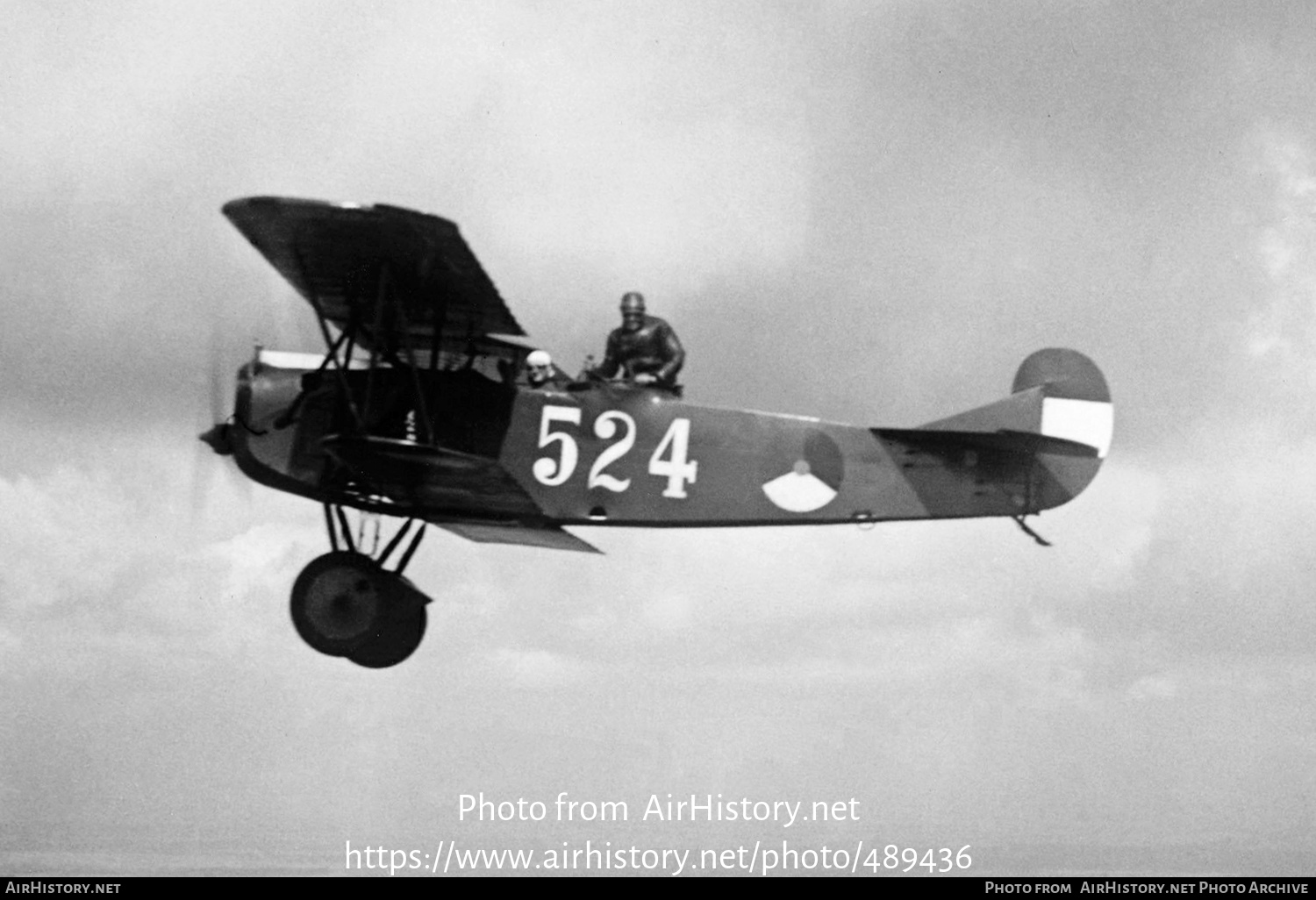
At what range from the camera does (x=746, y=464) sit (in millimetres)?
13688

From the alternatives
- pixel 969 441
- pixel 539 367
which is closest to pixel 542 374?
pixel 539 367

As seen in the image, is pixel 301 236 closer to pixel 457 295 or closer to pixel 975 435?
pixel 457 295

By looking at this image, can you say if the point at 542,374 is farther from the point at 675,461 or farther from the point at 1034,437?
the point at 1034,437

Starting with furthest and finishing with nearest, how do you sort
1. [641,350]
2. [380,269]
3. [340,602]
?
[641,350]
[340,602]
[380,269]

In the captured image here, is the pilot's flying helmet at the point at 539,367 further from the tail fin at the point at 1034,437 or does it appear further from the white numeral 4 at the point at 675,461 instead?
the tail fin at the point at 1034,437

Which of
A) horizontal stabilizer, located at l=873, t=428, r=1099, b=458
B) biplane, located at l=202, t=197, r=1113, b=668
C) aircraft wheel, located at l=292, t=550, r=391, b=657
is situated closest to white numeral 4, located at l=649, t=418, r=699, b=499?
biplane, located at l=202, t=197, r=1113, b=668

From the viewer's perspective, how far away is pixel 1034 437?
13531mm

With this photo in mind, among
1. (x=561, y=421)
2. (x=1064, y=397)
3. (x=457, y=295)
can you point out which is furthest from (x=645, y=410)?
(x=1064, y=397)

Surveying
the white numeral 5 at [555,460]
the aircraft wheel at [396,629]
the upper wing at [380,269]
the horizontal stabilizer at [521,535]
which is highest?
the upper wing at [380,269]

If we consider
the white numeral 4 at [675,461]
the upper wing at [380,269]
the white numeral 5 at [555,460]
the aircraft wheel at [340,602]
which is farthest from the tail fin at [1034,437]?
the aircraft wheel at [340,602]

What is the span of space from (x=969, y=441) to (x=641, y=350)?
8.77ft

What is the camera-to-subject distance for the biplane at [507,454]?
43.6ft

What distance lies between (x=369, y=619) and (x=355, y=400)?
1.67 meters

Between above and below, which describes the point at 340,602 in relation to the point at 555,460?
below
